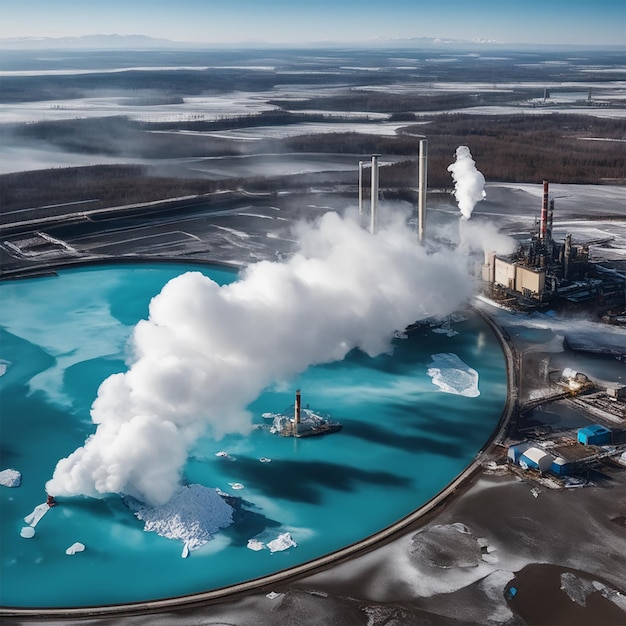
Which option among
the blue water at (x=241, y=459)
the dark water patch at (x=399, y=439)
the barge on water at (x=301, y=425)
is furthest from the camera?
the barge on water at (x=301, y=425)

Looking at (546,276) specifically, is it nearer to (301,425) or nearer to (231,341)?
(231,341)

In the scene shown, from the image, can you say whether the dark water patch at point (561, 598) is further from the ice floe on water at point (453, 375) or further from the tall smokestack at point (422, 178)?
the tall smokestack at point (422, 178)

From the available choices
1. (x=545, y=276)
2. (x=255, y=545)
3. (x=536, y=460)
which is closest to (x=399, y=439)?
(x=536, y=460)

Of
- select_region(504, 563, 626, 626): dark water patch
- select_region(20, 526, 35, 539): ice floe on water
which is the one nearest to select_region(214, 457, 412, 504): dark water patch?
select_region(504, 563, 626, 626): dark water patch

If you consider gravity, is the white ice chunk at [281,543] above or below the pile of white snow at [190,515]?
below

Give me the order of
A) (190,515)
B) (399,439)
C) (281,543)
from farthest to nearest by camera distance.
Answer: (399,439) < (190,515) < (281,543)

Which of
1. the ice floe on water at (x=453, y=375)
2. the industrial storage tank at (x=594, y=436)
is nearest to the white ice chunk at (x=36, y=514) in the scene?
the ice floe on water at (x=453, y=375)

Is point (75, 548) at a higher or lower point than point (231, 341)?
lower
